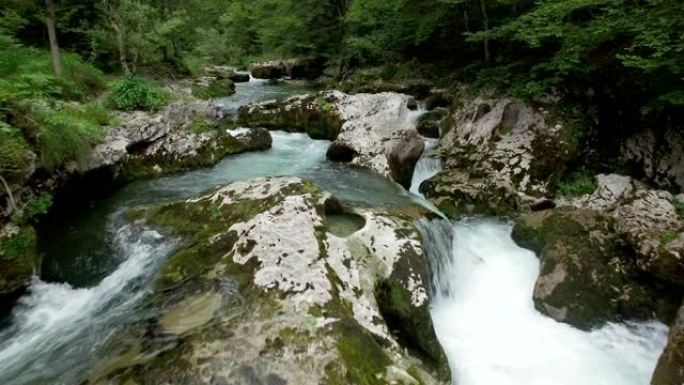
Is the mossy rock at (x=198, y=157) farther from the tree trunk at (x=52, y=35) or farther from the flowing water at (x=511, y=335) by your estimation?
the flowing water at (x=511, y=335)

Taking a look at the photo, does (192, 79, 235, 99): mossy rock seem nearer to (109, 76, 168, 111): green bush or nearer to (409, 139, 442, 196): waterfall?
(109, 76, 168, 111): green bush

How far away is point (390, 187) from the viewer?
8984 millimetres

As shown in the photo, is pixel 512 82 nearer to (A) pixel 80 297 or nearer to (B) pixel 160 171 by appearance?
(B) pixel 160 171

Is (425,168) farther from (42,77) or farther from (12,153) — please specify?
(12,153)

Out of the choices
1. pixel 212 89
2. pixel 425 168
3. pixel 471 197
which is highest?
pixel 212 89

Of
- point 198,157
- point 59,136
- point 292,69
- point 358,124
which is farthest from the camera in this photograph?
point 292,69

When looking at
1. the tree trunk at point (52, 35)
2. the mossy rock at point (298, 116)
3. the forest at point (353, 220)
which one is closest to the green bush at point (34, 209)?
the forest at point (353, 220)

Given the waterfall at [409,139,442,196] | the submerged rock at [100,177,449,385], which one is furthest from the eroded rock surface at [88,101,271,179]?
the waterfall at [409,139,442,196]

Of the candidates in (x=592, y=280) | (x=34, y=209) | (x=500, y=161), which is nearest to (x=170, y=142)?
(x=34, y=209)

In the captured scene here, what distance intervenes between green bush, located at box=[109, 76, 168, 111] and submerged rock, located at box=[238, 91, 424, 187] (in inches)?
130

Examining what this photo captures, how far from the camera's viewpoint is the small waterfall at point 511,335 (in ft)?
17.7

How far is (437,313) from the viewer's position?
6027 millimetres

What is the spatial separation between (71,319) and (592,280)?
293 inches

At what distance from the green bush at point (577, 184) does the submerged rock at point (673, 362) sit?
184 inches
